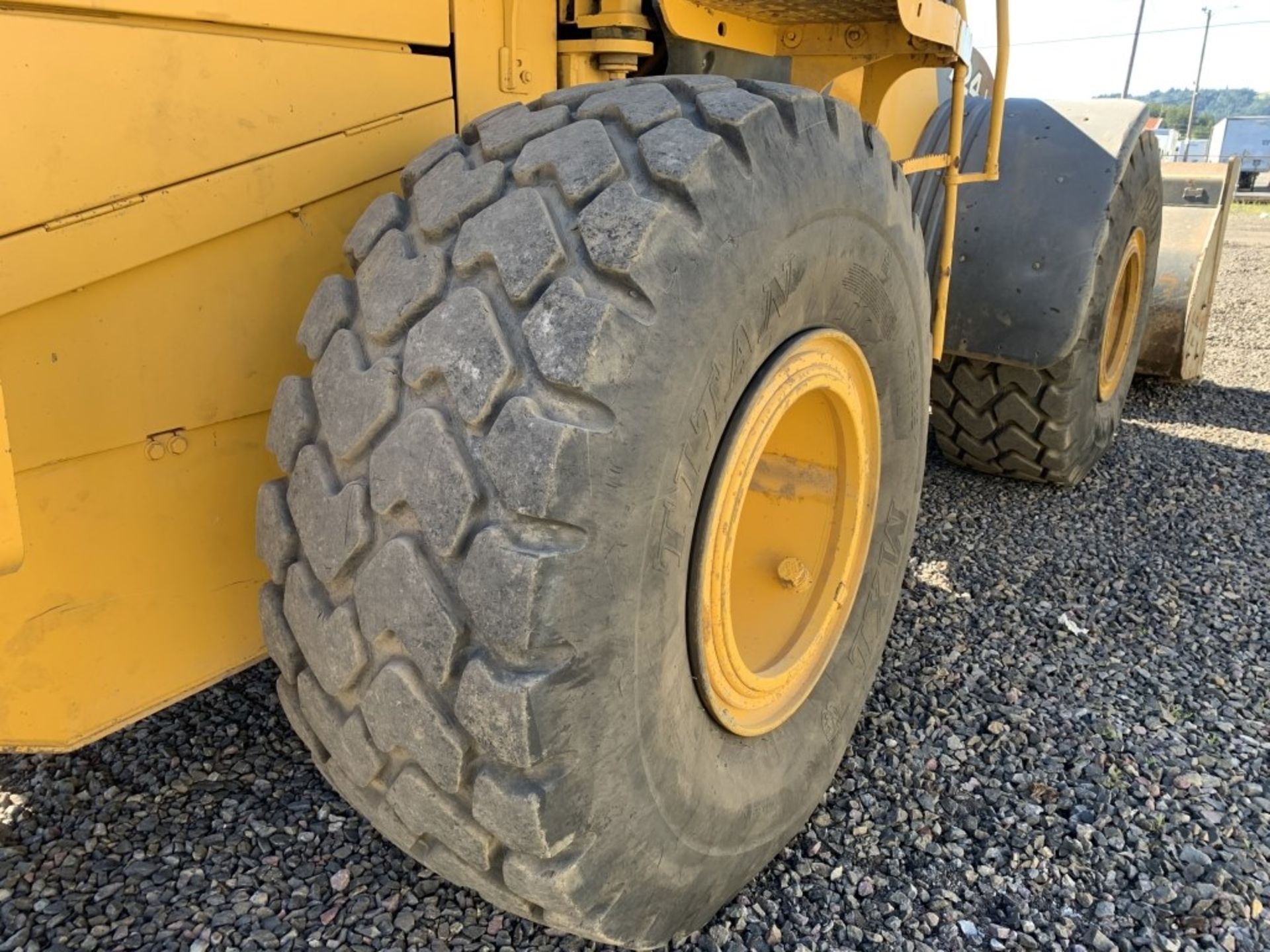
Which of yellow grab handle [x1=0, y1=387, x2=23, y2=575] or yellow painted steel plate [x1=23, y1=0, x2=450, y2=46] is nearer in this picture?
yellow grab handle [x1=0, y1=387, x2=23, y2=575]

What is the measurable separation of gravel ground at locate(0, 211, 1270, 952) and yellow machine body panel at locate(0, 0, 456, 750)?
21.6 inches

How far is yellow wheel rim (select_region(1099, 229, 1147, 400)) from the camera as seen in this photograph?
14.5ft

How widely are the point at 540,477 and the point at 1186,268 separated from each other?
17.6 feet

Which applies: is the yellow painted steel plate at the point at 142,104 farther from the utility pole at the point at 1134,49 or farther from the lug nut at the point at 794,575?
the utility pole at the point at 1134,49

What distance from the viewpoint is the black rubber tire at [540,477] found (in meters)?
1.33

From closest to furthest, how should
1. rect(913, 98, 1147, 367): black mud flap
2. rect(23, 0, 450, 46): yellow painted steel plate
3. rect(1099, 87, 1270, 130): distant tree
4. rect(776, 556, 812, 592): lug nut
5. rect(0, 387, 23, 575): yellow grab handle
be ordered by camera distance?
1. rect(0, 387, 23, 575): yellow grab handle
2. rect(23, 0, 450, 46): yellow painted steel plate
3. rect(776, 556, 812, 592): lug nut
4. rect(913, 98, 1147, 367): black mud flap
5. rect(1099, 87, 1270, 130): distant tree

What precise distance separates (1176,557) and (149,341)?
3.51 metres

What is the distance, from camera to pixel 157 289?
1534 millimetres

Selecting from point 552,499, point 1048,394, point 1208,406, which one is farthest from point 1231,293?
point 552,499

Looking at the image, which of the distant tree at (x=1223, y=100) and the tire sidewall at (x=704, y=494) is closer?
the tire sidewall at (x=704, y=494)

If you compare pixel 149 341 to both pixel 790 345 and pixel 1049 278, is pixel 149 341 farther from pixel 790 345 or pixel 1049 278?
pixel 1049 278

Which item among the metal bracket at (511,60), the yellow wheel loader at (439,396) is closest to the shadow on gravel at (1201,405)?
the yellow wheel loader at (439,396)

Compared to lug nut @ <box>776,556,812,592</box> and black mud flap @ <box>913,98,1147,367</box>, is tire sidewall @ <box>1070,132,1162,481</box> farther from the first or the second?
lug nut @ <box>776,556,812,592</box>

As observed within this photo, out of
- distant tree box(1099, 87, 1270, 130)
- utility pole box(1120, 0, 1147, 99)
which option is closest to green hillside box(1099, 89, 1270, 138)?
distant tree box(1099, 87, 1270, 130)
